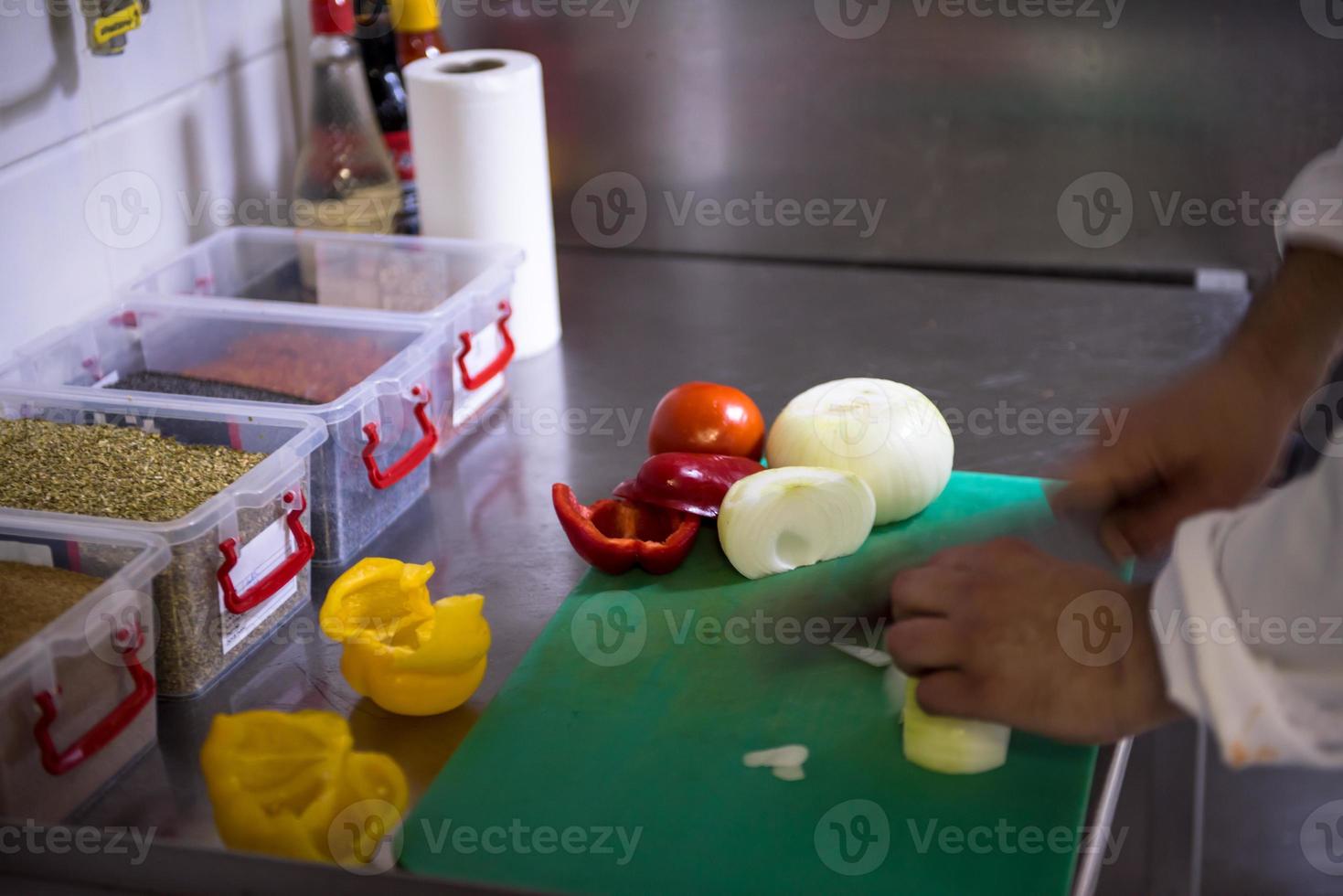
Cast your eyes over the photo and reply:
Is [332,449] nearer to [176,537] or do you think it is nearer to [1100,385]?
[176,537]

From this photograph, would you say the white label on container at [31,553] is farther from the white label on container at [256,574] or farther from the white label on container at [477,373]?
the white label on container at [477,373]

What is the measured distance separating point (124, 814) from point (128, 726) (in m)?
0.06

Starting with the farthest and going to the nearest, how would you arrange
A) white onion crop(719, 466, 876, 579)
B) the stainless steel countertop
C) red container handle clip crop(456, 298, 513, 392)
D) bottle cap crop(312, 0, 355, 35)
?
bottle cap crop(312, 0, 355, 35)
red container handle clip crop(456, 298, 513, 392)
white onion crop(719, 466, 876, 579)
the stainless steel countertop

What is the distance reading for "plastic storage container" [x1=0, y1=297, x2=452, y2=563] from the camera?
3.44ft

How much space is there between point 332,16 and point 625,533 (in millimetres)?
659

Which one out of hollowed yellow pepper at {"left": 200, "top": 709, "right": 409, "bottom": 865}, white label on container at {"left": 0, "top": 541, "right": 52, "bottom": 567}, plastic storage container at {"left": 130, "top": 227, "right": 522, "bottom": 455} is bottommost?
hollowed yellow pepper at {"left": 200, "top": 709, "right": 409, "bottom": 865}

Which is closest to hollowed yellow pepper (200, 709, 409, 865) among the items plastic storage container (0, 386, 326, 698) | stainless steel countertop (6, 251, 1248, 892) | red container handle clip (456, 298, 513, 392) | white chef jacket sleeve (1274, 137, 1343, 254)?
stainless steel countertop (6, 251, 1248, 892)

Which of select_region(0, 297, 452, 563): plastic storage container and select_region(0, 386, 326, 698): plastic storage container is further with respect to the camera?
select_region(0, 297, 452, 563): plastic storage container

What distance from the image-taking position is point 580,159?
1683 millimetres

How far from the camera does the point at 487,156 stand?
52.7 inches

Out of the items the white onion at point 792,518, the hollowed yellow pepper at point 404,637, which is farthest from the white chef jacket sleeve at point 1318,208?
the hollowed yellow pepper at point 404,637

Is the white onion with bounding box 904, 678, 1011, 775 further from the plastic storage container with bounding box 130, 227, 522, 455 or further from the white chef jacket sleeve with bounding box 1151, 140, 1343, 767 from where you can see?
the plastic storage container with bounding box 130, 227, 522, 455

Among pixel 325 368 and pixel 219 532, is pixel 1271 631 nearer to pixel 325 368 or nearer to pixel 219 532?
pixel 219 532

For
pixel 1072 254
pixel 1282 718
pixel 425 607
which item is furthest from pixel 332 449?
pixel 1072 254
